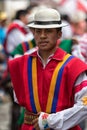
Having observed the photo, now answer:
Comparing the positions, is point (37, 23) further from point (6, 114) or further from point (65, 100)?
point (6, 114)

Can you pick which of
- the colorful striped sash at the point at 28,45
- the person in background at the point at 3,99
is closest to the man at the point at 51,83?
the colorful striped sash at the point at 28,45

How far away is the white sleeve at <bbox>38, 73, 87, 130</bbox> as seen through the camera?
479cm

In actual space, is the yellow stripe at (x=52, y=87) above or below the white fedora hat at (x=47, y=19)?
below

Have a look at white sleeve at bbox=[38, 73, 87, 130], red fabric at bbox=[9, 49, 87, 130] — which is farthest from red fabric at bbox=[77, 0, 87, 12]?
white sleeve at bbox=[38, 73, 87, 130]

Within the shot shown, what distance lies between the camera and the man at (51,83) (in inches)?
190

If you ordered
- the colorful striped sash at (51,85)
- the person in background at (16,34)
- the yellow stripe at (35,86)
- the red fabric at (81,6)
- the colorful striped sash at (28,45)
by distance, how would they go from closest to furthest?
the colorful striped sash at (51,85) < the yellow stripe at (35,86) < the colorful striped sash at (28,45) < the person in background at (16,34) < the red fabric at (81,6)

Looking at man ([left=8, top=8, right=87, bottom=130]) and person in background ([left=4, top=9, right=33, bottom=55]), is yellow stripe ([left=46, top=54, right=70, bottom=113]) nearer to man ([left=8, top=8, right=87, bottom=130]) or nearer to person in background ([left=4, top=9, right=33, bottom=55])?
man ([left=8, top=8, right=87, bottom=130])

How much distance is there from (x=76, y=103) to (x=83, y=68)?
300 millimetres

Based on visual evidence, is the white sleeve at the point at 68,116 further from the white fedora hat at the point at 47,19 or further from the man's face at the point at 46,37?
the white fedora hat at the point at 47,19

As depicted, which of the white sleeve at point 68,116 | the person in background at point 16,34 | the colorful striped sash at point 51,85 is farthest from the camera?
the person in background at point 16,34

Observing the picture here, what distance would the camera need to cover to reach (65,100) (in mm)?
4930

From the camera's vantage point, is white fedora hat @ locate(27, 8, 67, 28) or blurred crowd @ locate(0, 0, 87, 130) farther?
blurred crowd @ locate(0, 0, 87, 130)

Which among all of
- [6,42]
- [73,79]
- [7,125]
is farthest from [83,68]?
[7,125]

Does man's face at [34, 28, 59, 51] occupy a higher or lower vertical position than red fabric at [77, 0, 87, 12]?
higher
